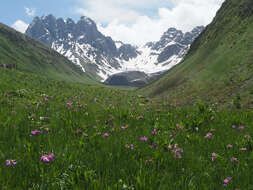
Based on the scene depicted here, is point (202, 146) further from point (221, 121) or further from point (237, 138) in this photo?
point (221, 121)

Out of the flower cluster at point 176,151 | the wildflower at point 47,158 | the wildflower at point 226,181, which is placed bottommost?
the wildflower at point 226,181

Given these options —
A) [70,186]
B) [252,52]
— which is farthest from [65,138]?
[252,52]

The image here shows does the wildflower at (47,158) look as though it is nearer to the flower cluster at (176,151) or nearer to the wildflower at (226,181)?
the flower cluster at (176,151)

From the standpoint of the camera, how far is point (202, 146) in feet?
13.8

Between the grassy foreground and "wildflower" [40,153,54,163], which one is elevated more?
"wildflower" [40,153,54,163]

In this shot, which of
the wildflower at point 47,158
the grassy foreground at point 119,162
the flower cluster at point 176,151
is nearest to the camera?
the grassy foreground at point 119,162

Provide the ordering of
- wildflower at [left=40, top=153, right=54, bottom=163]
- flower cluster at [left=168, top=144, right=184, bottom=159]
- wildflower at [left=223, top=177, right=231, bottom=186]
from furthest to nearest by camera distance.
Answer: flower cluster at [left=168, top=144, right=184, bottom=159] < wildflower at [left=40, top=153, right=54, bottom=163] < wildflower at [left=223, top=177, right=231, bottom=186]

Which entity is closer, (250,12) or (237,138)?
(237,138)

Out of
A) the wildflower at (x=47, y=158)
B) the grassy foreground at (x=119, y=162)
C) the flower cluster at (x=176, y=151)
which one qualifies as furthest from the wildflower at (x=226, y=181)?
the wildflower at (x=47, y=158)

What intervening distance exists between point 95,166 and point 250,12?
3880 centimetres

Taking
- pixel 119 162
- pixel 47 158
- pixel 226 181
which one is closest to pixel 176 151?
pixel 226 181

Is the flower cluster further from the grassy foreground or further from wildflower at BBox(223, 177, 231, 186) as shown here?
wildflower at BBox(223, 177, 231, 186)

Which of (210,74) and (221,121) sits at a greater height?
(210,74)

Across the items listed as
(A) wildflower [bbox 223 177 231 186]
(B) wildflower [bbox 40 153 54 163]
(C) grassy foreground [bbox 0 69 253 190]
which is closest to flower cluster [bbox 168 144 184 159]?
(C) grassy foreground [bbox 0 69 253 190]
